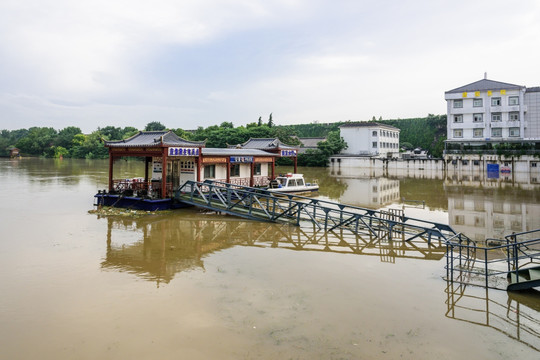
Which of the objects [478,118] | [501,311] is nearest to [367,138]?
[478,118]

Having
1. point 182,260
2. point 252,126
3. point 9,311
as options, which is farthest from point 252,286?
point 252,126

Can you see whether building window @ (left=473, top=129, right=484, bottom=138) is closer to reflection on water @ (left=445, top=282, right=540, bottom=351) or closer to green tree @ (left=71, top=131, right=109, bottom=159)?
reflection on water @ (left=445, top=282, right=540, bottom=351)

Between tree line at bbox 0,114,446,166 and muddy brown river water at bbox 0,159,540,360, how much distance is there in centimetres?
4974

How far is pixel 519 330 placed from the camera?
23.1 feet

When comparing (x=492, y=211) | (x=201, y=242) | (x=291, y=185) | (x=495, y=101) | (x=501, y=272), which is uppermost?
(x=495, y=101)

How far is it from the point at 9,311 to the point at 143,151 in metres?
13.9

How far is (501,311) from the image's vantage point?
25.6 ft

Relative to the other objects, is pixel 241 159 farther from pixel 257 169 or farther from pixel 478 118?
pixel 478 118

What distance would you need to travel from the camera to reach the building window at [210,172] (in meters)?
23.5

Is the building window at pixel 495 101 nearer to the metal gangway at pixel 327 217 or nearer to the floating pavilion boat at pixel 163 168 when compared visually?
the floating pavilion boat at pixel 163 168

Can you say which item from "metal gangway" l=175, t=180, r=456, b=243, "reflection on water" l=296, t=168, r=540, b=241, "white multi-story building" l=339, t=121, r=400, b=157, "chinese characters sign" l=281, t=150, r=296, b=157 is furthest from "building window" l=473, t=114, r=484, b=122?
"metal gangway" l=175, t=180, r=456, b=243

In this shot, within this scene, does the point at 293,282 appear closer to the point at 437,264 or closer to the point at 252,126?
the point at 437,264

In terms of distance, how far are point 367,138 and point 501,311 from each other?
59994mm

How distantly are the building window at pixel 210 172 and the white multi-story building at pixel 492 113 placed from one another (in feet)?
147
